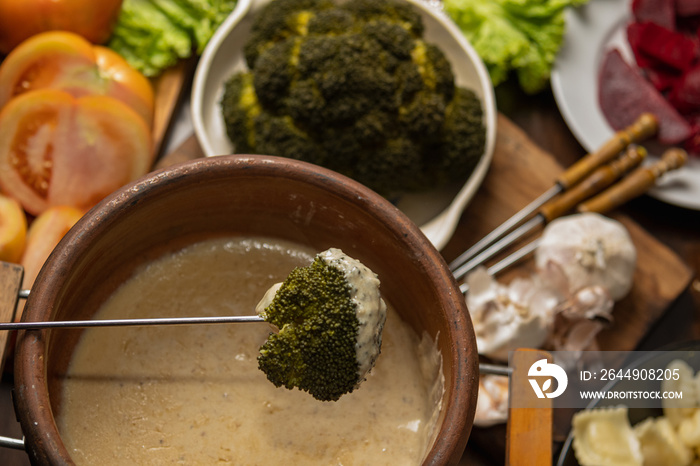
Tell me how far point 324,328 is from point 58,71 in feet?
3.26

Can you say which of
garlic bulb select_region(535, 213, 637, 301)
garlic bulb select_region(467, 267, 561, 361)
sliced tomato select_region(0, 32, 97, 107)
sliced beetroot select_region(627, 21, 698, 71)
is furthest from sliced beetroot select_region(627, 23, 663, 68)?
sliced tomato select_region(0, 32, 97, 107)

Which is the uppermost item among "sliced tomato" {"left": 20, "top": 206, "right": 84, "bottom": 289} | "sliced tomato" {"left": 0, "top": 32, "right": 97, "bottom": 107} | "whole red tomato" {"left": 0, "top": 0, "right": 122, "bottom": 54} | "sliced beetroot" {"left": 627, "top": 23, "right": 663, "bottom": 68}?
"whole red tomato" {"left": 0, "top": 0, "right": 122, "bottom": 54}

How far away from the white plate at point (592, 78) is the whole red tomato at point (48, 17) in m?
1.17

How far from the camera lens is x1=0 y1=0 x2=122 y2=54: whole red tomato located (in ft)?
5.08

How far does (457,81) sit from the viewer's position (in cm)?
167

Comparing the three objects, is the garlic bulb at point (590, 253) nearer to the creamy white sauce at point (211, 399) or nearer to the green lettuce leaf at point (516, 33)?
the green lettuce leaf at point (516, 33)

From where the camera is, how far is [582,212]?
1.62 metres

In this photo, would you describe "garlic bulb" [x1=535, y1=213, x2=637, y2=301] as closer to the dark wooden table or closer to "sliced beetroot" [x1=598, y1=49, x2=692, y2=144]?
the dark wooden table

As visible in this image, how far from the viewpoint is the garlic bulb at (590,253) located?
1.52 metres

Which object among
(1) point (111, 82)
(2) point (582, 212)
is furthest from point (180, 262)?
(2) point (582, 212)

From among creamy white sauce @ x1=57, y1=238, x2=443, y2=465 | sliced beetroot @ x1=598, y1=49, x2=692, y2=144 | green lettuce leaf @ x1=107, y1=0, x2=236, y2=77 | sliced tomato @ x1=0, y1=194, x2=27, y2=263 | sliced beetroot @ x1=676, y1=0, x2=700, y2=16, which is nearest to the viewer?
creamy white sauce @ x1=57, y1=238, x2=443, y2=465

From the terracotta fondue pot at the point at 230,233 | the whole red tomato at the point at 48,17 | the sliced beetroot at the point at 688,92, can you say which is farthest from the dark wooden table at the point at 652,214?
the whole red tomato at the point at 48,17

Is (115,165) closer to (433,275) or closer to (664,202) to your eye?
(433,275)

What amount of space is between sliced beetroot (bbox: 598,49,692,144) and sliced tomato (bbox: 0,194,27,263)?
148 centimetres
